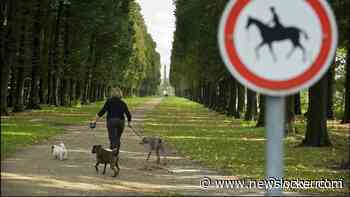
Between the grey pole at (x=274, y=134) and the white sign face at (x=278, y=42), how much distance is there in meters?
0.09

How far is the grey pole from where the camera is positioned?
3.32m

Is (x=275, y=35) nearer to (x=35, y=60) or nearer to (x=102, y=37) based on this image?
(x=35, y=60)

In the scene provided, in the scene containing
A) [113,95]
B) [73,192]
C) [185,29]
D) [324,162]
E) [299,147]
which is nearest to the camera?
[73,192]

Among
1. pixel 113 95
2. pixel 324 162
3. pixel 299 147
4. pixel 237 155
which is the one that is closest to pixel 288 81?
pixel 113 95

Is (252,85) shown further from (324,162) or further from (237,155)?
(237,155)

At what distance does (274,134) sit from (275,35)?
0.57 m

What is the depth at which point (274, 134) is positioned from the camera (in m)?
3.33

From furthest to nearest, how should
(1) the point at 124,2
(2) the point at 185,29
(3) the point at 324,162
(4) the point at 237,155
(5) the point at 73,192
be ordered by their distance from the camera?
1. (1) the point at 124,2
2. (2) the point at 185,29
3. (4) the point at 237,155
4. (3) the point at 324,162
5. (5) the point at 73,192

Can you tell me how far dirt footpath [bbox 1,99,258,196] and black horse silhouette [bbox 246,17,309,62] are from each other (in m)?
6.79

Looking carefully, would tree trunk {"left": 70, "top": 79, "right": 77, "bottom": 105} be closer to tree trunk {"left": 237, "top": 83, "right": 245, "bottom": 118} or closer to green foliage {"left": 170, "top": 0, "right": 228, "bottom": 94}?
green foliage {"left": 170, "top": 0, "right": 228, "bottom": 94}

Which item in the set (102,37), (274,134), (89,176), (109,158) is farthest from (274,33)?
(102,37)

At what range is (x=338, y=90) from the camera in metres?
53.5

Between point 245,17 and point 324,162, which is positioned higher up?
point 245,17

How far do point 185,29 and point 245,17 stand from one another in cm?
5554
